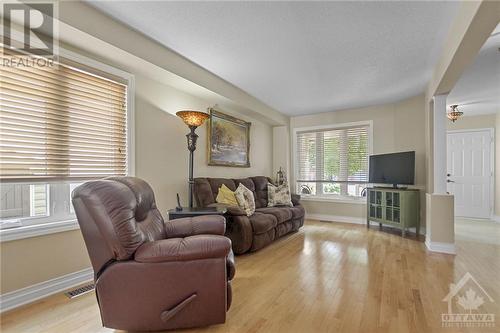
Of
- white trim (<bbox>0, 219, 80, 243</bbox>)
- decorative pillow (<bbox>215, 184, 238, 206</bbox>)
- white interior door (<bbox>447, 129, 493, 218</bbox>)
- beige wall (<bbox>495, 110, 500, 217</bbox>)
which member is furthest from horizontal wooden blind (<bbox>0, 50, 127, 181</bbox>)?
beige wall (<bbox>495, 110, 500, 217</bbox>)

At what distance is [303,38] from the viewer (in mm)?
2367

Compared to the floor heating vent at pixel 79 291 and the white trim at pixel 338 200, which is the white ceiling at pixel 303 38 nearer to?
the white trim at pixel 338 200

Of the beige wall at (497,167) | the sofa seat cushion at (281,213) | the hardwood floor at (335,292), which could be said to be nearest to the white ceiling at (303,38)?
the sofa seat cushion at (281,213)

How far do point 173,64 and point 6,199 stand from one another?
6.34 feet

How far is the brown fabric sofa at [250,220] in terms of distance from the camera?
2.96 metres

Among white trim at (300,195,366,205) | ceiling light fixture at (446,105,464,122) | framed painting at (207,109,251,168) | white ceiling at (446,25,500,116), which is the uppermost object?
white ceiling at (446,25,500,116)

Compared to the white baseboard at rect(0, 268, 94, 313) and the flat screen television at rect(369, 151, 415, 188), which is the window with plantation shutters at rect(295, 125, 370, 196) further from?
the white baseboard at rect(0, 268, 94, 313)

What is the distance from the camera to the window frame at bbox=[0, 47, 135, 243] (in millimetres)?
1890

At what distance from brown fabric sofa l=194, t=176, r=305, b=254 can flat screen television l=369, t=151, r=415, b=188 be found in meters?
1.56

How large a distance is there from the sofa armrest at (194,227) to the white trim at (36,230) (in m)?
0.92

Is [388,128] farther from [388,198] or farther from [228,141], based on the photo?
[228,141]

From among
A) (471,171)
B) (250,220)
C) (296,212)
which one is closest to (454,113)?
(471,171)

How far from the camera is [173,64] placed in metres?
2.69

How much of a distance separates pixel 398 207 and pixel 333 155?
5.50ft
